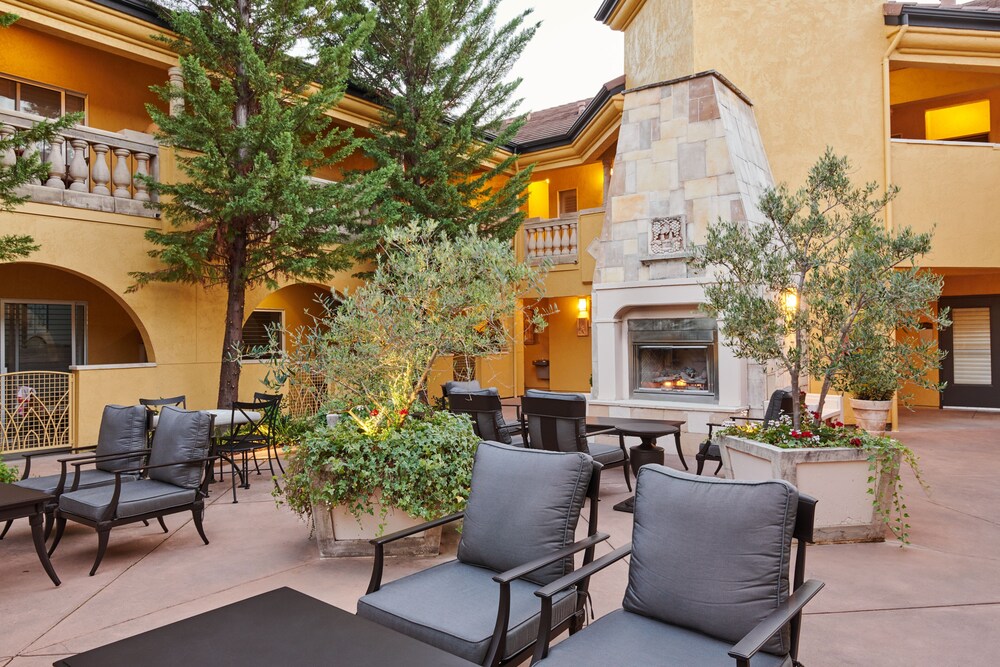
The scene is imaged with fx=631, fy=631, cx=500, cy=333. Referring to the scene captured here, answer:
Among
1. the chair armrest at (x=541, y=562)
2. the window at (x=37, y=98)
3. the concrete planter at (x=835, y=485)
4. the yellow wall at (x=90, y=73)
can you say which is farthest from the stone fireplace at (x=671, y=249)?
the window at (x=37, y=98)

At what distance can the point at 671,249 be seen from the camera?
343 inches

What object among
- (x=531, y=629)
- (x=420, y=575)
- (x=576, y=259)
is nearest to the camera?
(x=531, y=629)

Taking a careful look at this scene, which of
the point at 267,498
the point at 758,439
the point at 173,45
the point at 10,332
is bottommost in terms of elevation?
the point at 267,498

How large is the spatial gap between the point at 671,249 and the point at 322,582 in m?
6.50

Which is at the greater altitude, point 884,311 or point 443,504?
point 884,311

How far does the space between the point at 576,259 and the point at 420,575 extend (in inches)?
441

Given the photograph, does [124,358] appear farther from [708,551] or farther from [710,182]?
[708,551]

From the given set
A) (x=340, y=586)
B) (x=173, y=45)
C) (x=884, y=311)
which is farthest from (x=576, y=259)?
(x=340, y=586)

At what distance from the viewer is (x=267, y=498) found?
618cm

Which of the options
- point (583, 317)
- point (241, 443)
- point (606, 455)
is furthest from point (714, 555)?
point (583, 317)

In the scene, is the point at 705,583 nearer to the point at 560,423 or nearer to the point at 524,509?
the point at 524,509

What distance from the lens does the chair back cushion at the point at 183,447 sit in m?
4.75

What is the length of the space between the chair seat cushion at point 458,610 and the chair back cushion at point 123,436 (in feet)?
11.0

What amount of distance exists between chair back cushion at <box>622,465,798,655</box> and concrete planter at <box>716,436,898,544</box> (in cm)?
254
